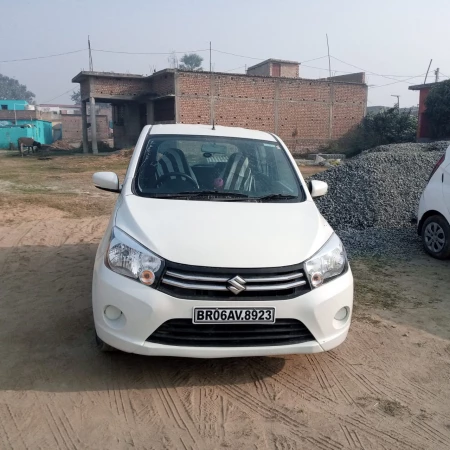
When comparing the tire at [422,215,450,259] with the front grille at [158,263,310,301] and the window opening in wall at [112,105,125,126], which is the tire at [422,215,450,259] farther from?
the window opening in wall at [112,105,125,126]

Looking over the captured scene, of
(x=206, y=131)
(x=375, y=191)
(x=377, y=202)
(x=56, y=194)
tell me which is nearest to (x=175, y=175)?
(x=206, y=131)

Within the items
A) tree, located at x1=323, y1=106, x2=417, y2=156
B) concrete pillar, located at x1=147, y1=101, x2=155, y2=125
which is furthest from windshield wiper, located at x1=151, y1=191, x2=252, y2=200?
concrete pillar, located at x1=147, y1=101, x2=155, y2=125

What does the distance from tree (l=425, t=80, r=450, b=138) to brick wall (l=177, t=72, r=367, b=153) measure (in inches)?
341

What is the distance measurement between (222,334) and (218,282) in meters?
0.35

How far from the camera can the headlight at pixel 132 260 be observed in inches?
122

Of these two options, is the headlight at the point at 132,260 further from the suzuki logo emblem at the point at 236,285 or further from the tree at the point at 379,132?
the tree at the point at 379,132

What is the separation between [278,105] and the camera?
1303 inches

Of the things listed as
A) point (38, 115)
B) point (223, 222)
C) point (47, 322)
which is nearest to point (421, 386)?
point (223, 222)

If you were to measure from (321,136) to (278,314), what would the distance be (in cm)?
3346

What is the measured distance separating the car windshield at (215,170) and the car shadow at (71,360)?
4.47 feet

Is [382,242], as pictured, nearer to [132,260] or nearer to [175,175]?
[175,175]

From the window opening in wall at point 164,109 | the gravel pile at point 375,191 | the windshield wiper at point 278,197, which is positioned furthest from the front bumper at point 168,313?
the window opening in wall at point 164,109

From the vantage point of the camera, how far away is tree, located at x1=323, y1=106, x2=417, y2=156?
30766 millimetres

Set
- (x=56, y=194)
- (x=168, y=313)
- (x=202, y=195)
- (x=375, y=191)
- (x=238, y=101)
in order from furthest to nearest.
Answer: (x=238, y=101) → (x=56, y=194) → (x=375, y=191) → (x=202, y=195) → (x=168, y=313)
